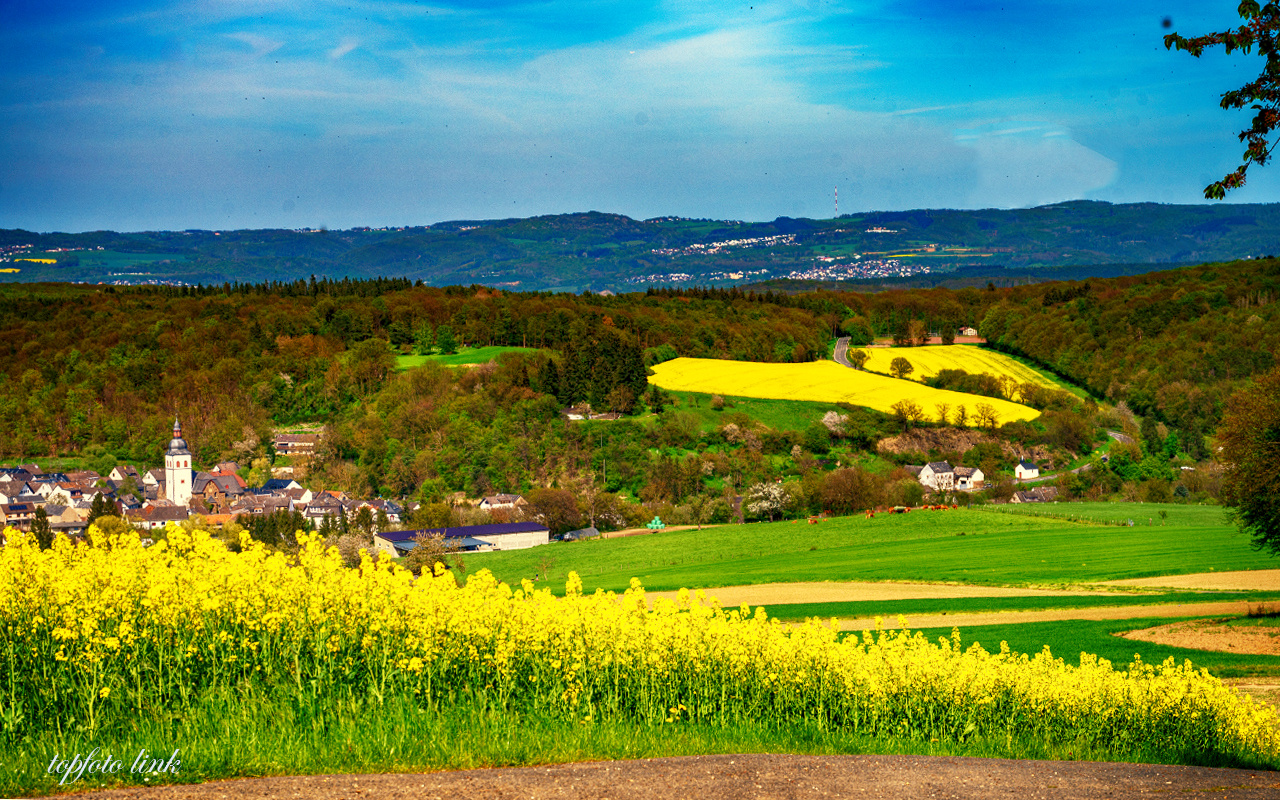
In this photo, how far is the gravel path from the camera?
8281 millimetres

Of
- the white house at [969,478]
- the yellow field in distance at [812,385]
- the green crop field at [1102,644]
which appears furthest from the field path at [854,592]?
the yellow field in distance at [812,385]

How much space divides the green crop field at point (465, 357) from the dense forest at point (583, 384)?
3.53m

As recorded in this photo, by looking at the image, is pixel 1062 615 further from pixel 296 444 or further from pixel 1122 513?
pixel 296 444

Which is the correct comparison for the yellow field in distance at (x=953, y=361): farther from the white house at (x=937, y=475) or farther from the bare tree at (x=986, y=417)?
the white house at (x=937, y=475)

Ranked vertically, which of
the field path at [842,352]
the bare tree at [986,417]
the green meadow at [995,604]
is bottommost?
the bare tree at [986,417]

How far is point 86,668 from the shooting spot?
11.1 meters

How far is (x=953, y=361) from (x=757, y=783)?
14634cm

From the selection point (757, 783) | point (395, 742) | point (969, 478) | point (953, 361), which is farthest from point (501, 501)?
point (757, 783)

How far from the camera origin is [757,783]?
870cm

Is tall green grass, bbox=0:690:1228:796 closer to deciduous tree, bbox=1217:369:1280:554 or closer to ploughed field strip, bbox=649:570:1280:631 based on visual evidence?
ploughed field strip, bbox=649:570:1280:631

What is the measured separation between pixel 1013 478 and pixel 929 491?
608 inches

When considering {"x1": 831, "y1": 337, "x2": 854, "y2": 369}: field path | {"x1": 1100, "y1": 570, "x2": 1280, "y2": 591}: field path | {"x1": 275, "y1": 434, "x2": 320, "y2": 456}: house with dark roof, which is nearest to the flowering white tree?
{"x1": 1100, "y1": 570, "x2": 1280, "y2": 591}: field path

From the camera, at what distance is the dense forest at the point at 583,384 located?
102 m

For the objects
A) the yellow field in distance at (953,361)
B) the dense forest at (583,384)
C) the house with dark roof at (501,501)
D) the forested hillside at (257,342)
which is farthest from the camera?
the yellow field in distance at (953,361)
